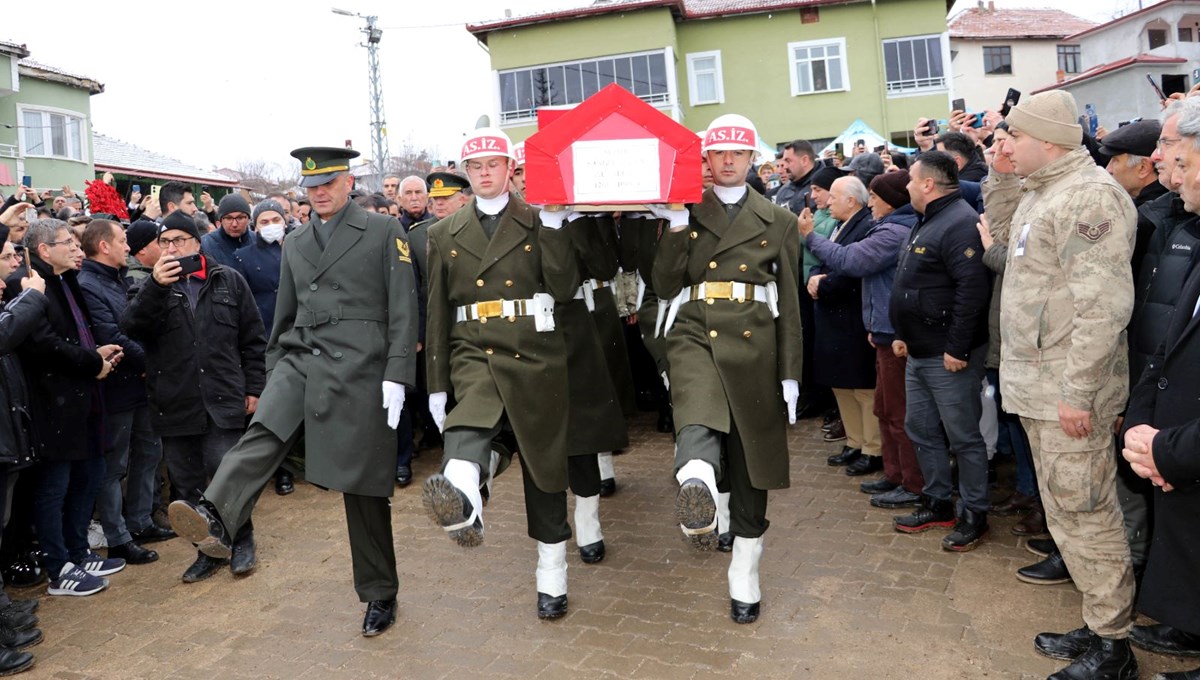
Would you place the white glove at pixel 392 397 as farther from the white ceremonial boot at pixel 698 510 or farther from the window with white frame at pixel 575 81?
the window with white frame at pixel 575 81

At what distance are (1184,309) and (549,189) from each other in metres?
2.57

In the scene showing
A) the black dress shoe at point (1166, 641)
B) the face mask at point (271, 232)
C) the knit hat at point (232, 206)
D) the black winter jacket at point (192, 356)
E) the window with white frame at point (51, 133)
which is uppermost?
the window with white frame at point (51, 133)

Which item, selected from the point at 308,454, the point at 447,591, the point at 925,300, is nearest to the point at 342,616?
the point at 447,591

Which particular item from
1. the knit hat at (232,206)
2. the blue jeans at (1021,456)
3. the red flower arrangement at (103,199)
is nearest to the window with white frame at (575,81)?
the red flower arrangement at (103,199)

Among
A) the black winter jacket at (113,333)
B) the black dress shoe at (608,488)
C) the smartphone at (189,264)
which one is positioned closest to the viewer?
the smartphone at (189,264)

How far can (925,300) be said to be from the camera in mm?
5238

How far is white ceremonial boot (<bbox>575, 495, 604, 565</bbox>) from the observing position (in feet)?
17.7

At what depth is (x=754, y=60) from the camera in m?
30.4

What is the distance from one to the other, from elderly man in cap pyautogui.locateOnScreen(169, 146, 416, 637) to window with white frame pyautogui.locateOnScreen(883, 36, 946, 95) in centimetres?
2829

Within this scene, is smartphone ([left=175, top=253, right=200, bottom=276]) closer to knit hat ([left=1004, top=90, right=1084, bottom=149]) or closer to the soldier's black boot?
knit hat ([left=1004, top=90, right=1084, bottom=149])

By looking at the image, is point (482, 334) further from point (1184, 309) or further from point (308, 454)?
point (1184, 309)

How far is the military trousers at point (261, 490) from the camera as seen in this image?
4.25 meters

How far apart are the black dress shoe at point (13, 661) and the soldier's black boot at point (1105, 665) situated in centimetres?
481

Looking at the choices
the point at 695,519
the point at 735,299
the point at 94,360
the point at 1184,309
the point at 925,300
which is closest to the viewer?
the point at 1184,309
